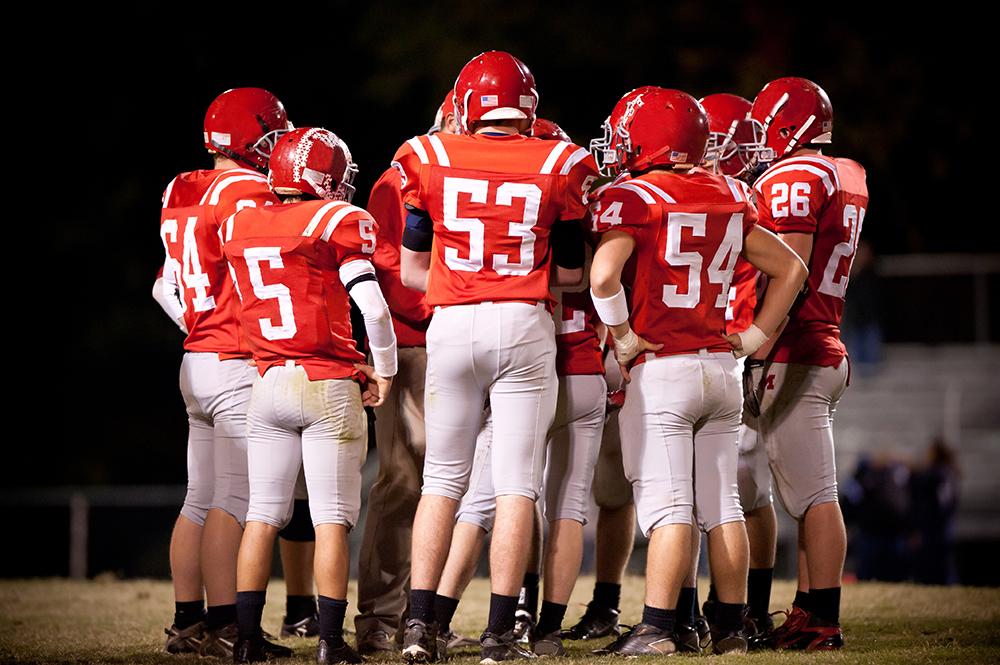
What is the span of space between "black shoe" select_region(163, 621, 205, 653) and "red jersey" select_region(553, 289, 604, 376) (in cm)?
184

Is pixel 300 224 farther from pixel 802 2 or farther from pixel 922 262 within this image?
pixel 802 2

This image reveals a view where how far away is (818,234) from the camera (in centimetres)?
592

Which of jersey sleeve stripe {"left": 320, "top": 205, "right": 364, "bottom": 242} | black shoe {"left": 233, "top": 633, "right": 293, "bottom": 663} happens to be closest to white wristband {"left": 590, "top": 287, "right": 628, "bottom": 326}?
jersey sleeve stripe {"left": 320, "top": 205, "right": 364, "bottom": 242}

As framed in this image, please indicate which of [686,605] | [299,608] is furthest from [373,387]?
[686,605]

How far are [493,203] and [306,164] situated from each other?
30.1 inches

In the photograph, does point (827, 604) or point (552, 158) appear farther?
point (827, 604)

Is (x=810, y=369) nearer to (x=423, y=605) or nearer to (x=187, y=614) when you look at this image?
(x=423, y=605)

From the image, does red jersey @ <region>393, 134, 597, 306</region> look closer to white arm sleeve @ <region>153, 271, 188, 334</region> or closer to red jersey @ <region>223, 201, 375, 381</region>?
red jersey @ <region>223, 201, 375, 381</region>

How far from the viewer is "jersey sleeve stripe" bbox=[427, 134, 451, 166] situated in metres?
5.20

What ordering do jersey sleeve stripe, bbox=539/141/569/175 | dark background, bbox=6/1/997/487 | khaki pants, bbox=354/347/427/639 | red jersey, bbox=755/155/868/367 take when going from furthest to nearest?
dark background, bbox=6/1/997/487 < khaki pants, bbox=354/347/427/639 < red jersey, bbox=755/155/868/367 < jersey sleeve stripe, bbox=539/141/569/175

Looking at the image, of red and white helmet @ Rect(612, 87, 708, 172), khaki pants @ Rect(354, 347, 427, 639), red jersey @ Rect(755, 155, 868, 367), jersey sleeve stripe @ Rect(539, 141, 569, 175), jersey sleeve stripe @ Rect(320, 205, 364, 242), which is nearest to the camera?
jersey sleeve stripe @ Rect(539, 141, 569, 175)

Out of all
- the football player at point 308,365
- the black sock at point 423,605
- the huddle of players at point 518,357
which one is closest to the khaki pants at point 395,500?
the huddle of players at point 518,357

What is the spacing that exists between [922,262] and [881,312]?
708 mm

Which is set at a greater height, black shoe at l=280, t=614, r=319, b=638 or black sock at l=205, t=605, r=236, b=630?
black sock at l=205, t=605, r=236, b=630
